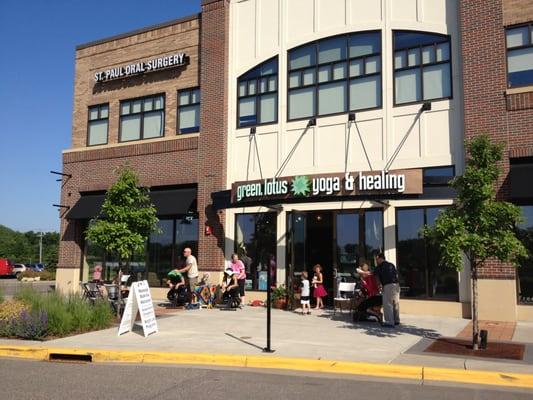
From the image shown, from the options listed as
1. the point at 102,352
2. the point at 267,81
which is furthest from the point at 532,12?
the point at 102,352

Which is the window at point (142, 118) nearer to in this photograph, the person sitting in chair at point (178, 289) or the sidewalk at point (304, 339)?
the person sitting in chair at point (178, 289)

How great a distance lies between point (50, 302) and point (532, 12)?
14.2 metres

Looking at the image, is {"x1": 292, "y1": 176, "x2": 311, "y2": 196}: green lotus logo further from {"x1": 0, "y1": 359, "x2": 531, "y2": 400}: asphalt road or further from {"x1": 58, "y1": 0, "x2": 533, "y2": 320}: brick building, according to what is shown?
{"x1": 0, "y1": 359, "x2": 531, "y2": 400}: asphalt road

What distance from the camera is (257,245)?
18109mm

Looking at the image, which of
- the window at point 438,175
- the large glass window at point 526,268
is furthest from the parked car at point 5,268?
the large glass window at point 526,268

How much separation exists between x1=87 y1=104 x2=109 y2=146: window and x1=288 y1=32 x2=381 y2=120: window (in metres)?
8.81

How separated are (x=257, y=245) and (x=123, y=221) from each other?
5.29m

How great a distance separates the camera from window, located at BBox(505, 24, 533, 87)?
570 inches

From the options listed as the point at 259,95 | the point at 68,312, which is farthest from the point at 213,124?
the point at 68,312

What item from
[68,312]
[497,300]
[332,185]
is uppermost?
[332,185]

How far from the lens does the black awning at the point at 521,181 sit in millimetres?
13438

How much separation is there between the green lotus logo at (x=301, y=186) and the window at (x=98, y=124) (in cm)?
1021

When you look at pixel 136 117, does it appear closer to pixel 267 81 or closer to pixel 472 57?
pixel 267 81

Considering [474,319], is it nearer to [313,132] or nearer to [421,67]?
[421,67]
